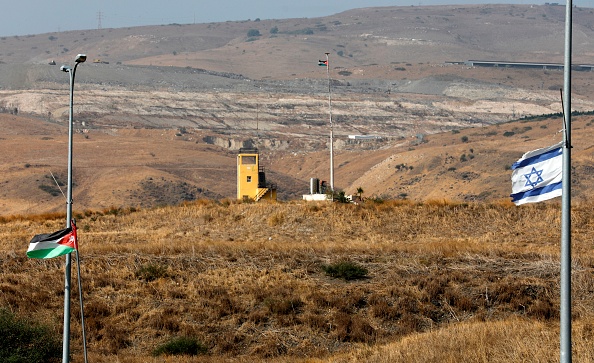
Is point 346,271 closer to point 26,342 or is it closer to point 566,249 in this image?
point 26,342

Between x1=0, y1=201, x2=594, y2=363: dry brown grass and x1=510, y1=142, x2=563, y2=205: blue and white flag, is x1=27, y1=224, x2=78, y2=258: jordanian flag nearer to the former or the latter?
x1=0, y1=201, x2=594, y2=363: dry brown grass

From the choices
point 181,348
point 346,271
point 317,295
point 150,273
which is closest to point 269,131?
point 346,271

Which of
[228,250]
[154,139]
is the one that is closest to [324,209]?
[228,250]

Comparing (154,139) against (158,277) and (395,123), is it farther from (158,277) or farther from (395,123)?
(158,277)

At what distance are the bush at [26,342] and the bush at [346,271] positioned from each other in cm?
990

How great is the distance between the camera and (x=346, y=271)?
2973 cm

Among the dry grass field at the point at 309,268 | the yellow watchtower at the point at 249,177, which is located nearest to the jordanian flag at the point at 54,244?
the dry grass field at the point at 309,268

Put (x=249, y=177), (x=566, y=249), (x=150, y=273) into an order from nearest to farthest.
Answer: (x=566, y=249), (x=150, y=273), (x=249, y=177)

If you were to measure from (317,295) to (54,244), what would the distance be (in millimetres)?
10249

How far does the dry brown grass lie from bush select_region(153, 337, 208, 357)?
0.41m

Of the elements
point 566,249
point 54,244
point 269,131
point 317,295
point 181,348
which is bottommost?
point 269,131

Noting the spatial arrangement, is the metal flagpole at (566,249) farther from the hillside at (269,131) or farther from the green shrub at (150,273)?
the hillside at (269,131)

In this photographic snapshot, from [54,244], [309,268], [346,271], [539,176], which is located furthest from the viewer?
[309,268]

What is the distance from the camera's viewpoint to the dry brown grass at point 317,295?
22.5 meters
